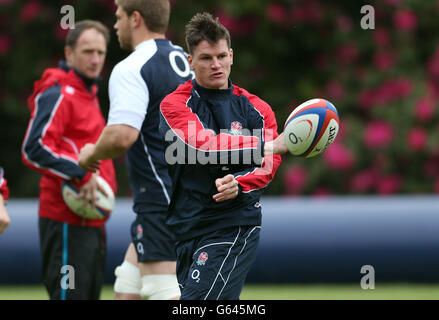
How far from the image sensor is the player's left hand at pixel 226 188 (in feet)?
11.7

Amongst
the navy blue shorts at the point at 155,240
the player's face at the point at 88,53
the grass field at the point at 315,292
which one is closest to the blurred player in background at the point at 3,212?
the navy blue shorts at the point at 155,240

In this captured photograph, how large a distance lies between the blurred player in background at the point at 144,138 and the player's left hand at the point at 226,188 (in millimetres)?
927

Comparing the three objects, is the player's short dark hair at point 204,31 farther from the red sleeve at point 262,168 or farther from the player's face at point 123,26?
the player's face at point 123,26

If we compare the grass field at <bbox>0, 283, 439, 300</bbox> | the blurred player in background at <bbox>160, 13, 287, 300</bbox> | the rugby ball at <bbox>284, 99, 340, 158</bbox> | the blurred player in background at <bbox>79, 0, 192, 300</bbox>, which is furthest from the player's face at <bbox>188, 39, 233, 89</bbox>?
the grass field at <bbox>0, 283, 439, 300</bbox>

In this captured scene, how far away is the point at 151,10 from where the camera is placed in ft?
15.5

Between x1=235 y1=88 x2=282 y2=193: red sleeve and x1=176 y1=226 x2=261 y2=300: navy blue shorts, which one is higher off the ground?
x1=235 y1=88 x2=282 y2=193: red sleeve

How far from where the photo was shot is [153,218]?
462cm

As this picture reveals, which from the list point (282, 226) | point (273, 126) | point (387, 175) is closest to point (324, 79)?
point (387, 175)

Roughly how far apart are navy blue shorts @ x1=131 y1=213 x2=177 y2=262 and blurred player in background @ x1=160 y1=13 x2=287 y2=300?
62 centimetres

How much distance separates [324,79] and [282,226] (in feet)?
11.6

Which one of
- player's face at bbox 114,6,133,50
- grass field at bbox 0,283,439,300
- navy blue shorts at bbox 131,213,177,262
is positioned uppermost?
player's face at bbox 114,6,133,50

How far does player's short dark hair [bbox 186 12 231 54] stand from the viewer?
3.85 m

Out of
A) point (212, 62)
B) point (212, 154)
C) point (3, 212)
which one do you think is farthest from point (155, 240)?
point (212, 62)

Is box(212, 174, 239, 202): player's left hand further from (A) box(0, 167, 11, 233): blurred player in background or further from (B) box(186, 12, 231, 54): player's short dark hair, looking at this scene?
(A) box(0, 167, 11, 233): blurred player in background
